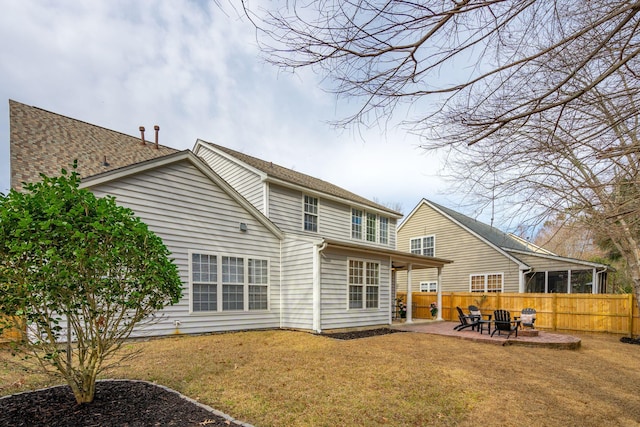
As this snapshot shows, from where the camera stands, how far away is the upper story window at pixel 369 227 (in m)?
15.7

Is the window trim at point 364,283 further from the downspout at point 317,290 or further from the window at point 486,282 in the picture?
the window at point 486,282

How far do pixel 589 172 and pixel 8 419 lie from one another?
7.44 meters

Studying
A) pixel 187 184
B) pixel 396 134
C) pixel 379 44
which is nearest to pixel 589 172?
pixel 396 134

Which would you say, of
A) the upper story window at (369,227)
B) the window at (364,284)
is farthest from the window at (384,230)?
the window at (364,284)

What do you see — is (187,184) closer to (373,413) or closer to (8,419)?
(8,419)

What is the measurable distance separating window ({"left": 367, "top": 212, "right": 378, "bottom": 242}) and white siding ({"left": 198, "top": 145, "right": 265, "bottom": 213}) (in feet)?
20.0

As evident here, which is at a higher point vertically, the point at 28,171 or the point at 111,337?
the point at 28,171

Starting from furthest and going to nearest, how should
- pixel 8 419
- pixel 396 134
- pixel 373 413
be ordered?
pixel 373 413 → pixel 396 134 → pixel 8 419

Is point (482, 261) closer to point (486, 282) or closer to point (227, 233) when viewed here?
point (486, 282)

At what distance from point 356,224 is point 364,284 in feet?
13.8

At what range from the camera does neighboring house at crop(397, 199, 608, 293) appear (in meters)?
17.3

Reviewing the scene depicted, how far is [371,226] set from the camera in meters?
16.5

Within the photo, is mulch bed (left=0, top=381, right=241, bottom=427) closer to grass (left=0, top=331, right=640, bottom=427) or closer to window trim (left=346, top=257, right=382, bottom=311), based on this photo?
grass (left=0, top=331, right=640, bottom=427)

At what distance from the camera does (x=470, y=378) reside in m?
5.72
